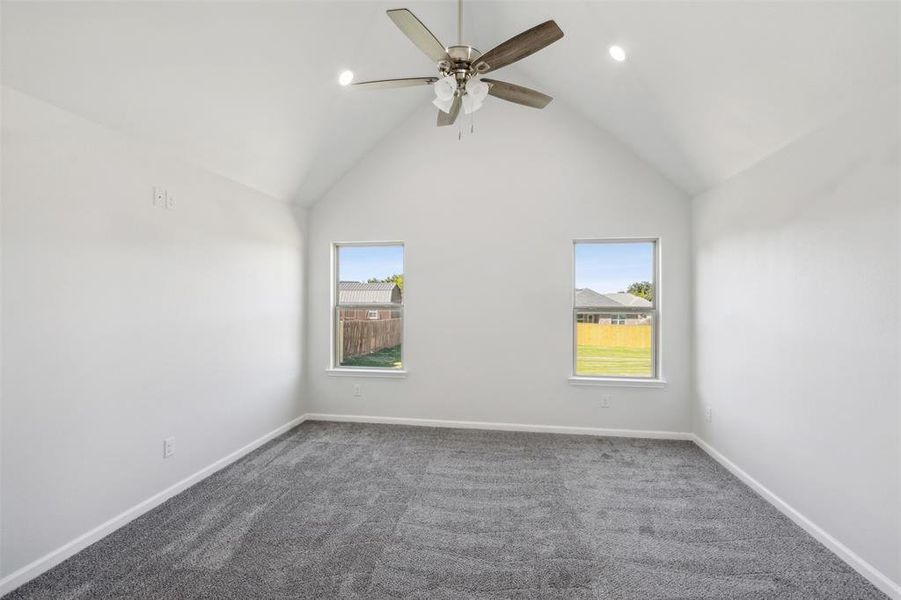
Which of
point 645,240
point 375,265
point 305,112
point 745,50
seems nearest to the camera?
point 745,50

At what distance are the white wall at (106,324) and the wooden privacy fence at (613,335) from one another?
3.13m

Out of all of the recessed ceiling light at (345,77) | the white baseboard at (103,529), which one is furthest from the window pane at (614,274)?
the white baseboard at (103,529)

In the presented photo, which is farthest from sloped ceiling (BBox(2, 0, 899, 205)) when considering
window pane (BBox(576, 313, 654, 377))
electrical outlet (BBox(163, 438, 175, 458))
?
electrical outlet (BBox(163, 438, 175, 458))

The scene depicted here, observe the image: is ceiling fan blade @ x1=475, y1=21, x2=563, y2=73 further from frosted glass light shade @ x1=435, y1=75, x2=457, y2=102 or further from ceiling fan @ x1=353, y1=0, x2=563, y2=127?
frosted glass light shade @ x1=435, y1=75, x2=457, y2=102

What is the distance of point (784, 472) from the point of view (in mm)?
2494

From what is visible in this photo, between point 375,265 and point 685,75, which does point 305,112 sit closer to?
point 375,265

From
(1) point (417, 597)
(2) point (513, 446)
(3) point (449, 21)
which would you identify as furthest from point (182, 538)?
(3) point (449, 21)

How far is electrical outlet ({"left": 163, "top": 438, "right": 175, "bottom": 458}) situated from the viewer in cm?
262

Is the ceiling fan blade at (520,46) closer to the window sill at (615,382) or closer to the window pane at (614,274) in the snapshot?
the window pane at (614,274)

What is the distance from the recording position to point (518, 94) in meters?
2.35

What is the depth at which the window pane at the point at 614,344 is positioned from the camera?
3.96 metres

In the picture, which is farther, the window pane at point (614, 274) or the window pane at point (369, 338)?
the window pane at point (369, 338)

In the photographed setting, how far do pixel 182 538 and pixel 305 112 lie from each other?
301cm

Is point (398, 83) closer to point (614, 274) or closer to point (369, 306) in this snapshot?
point (369, 306)
